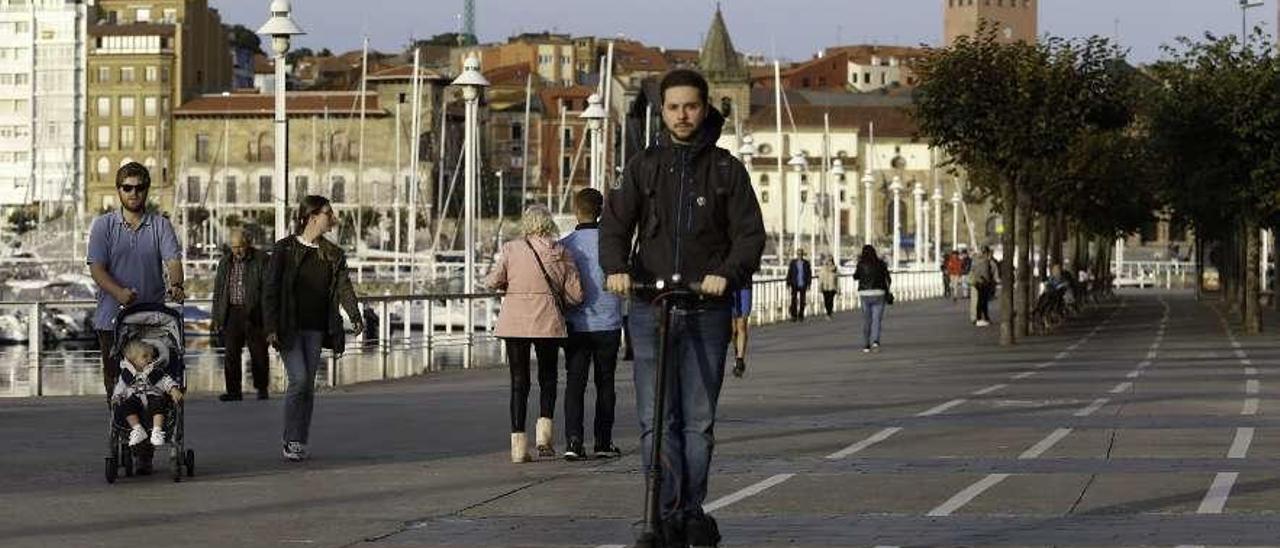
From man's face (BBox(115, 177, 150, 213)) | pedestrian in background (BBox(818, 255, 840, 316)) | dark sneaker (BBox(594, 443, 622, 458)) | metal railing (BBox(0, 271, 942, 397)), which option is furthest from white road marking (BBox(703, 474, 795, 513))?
pedestrian in background (BBox(818, 255, 840, 316))

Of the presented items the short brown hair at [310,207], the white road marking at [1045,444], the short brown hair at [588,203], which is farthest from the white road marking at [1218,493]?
the short brown hair at [310,207]

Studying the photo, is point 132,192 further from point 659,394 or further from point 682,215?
point 659,394

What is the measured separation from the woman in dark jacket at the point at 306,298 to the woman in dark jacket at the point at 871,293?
23905 mm

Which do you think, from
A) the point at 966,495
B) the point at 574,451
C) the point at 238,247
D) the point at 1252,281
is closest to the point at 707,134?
the point at 966,495

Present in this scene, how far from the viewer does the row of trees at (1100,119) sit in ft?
164

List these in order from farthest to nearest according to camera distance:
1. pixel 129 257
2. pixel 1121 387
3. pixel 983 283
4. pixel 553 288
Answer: pixel 983 283 < pixel 1121 387 < pixel 553 288 < pixel 129 257

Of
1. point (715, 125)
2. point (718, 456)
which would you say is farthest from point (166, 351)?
point (715, 125)

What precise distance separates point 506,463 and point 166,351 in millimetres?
2602

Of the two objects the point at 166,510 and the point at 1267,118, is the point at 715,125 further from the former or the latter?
the point at 1267,118

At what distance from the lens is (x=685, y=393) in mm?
11945

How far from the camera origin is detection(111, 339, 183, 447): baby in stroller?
16.5 meters

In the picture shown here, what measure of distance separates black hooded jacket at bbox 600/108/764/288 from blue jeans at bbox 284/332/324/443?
23.5 feet

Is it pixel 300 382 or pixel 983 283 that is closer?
pixel 300 382

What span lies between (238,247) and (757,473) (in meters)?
11.8
